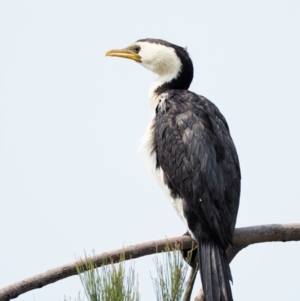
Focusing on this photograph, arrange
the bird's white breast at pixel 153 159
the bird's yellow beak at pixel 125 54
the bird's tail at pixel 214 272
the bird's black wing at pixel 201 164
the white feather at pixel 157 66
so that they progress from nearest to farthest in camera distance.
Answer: the bird's tail at pixel 214 272
the bird's black wing at pixel 201 164
the bird's white breast at pixel 153 159
the white feather at pixel 157 66
the bird's yellow beak at pixel 125 54

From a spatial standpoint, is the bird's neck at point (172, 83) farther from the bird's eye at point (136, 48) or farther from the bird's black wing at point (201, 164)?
the bird's black wing at point (201, 164)

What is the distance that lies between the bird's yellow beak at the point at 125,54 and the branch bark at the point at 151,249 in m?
2.06

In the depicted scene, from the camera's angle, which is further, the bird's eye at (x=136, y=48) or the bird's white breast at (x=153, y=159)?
the bird's eye at (x=136, y=48)

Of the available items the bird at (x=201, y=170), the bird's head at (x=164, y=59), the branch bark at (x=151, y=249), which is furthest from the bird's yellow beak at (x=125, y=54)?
the branch bark at (x=151, y=249)

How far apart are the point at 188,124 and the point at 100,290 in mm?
2286

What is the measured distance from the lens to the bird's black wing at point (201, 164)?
541 cm

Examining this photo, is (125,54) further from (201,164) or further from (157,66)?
(201,164)

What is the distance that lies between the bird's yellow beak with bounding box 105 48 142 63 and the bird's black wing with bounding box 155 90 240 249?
0.97 m

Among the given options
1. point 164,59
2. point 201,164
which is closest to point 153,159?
point 201,164

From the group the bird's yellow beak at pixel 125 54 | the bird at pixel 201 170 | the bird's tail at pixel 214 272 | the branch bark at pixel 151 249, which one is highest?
the bird's yellow beak at pixel 125 54

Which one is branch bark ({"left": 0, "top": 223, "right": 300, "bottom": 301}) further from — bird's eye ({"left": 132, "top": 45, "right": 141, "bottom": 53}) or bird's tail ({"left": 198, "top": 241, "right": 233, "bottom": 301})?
bird's eye ({"left": 132, "top": 45, "right": 141, "bottom": 53})

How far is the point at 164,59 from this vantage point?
6.77 meters

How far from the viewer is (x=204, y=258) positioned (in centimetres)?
521

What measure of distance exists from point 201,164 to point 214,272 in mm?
788
